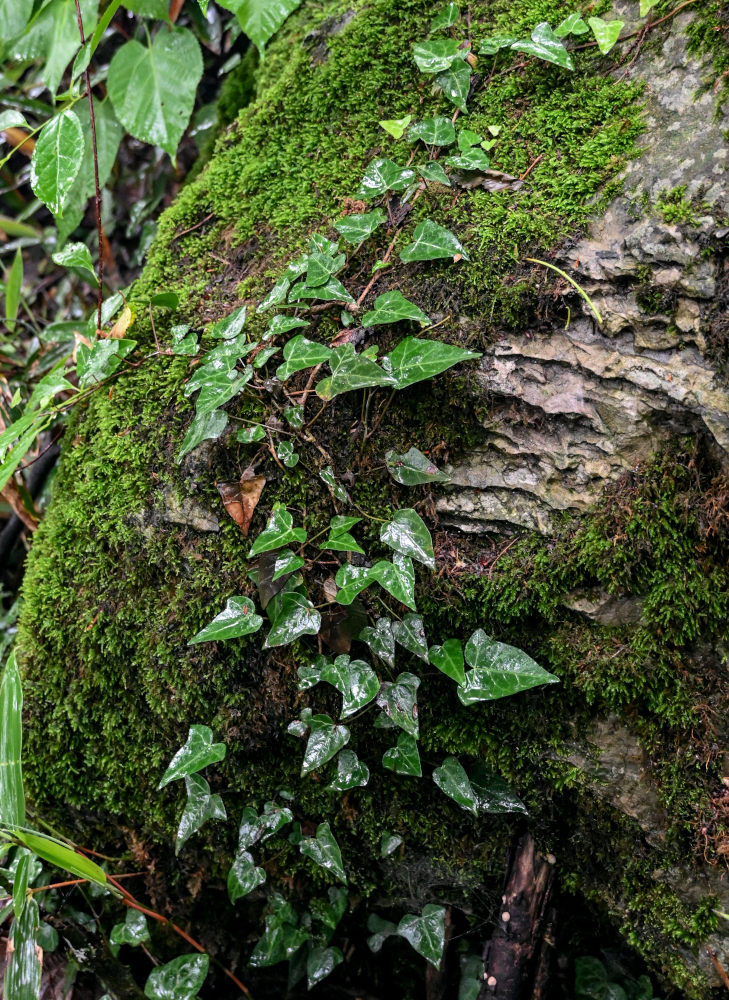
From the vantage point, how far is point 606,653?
4.83 feet

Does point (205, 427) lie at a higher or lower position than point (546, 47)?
lower

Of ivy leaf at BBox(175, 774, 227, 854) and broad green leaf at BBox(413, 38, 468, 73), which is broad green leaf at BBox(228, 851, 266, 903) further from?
broad green leaf at BBox(413, 38, 468, 73)

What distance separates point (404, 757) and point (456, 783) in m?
0.13

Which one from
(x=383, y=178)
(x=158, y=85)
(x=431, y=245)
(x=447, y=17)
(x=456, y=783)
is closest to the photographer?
(x=456, y=783)

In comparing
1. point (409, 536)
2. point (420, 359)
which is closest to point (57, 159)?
point (420, 359)

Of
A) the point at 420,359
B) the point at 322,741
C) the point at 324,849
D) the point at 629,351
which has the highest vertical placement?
the point at 420,359

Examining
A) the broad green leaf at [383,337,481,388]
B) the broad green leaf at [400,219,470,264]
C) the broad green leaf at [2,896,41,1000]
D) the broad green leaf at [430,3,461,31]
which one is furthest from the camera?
the broad green leaf at [430,3,461,31]

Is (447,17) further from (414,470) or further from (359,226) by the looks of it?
(414,470)

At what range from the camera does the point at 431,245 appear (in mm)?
1644

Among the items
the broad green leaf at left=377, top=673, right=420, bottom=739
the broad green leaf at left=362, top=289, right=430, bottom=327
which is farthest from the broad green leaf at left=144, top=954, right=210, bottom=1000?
the broad green leaf at left=362, top=289, right=430, bottom=327

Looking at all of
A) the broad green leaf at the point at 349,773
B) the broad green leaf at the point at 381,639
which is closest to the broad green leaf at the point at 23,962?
the broad green leaf at the point at 349,773

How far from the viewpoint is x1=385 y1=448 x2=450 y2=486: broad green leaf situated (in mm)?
1573

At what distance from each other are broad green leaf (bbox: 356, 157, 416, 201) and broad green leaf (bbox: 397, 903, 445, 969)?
1860 millimetres

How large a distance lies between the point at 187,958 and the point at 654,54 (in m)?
2.60
